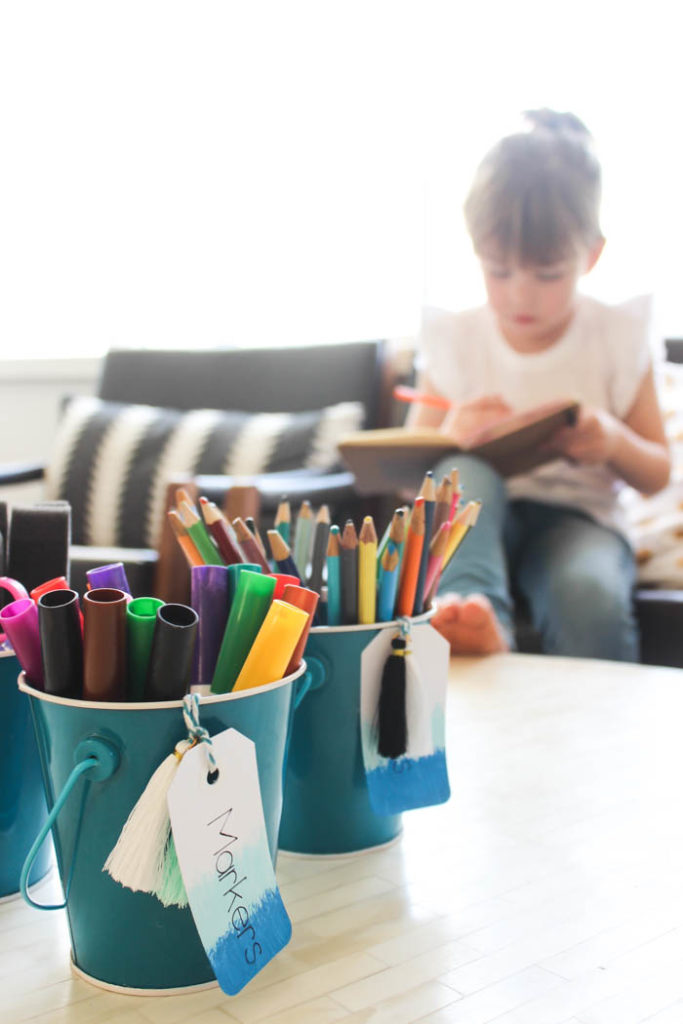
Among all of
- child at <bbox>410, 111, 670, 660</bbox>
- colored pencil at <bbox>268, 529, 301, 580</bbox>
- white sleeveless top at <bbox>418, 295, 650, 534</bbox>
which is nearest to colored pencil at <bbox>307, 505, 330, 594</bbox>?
colored pencil at <bbox>268, 529, 301, 580</bbox>

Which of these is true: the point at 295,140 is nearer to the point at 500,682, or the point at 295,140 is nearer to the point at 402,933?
the point at 500,682

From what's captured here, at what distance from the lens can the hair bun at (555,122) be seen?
4.36 ft

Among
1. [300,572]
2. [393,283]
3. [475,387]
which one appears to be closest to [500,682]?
[300,572]

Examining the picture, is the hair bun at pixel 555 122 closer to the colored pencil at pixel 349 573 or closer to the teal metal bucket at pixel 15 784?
the colored pencil at pixel 349 573

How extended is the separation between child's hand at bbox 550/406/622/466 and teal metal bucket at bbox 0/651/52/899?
936 mm

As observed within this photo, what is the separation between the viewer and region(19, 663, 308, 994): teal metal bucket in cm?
33

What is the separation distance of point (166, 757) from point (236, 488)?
81 centimetres

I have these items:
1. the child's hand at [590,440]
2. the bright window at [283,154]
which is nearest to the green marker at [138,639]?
the child's hand at [590,440]

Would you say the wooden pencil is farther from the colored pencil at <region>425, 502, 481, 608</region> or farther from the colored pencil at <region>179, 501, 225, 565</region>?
the colored pencil at <region>425, 502, 481, 608</region>

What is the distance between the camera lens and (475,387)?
4.99 ft

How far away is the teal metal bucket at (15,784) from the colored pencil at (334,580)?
0.46ft

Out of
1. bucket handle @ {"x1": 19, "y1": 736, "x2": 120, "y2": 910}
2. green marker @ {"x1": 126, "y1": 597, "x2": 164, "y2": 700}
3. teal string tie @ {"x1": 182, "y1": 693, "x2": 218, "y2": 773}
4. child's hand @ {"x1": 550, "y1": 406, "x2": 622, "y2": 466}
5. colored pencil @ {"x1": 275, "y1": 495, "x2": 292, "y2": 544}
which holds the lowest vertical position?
bucket handle @ {"x1": 19, "y1": 736, "x2": 120, "y2": 910}

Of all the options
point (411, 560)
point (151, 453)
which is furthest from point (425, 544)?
point (151, 453)

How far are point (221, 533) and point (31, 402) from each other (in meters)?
2.42
